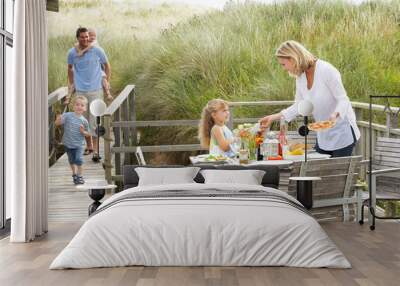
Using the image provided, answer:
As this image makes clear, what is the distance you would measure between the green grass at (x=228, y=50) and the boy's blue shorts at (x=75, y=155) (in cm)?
71

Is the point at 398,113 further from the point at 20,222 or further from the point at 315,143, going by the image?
the point at 20,222

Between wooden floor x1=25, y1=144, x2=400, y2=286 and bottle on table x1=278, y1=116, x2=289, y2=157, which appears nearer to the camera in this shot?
wooden floor x1=25, y1=144, x2=400, y2=286

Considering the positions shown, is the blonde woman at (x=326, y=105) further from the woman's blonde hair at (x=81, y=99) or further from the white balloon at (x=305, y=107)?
the woman's blonde hair at (x=81, y=99)

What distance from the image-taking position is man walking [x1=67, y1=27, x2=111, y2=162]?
8438 mm

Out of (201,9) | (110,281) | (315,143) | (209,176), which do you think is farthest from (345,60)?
(110,281)

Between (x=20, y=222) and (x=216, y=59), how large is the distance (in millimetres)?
2980

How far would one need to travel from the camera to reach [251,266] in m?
5.16

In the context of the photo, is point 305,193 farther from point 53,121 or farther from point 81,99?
point 53,121

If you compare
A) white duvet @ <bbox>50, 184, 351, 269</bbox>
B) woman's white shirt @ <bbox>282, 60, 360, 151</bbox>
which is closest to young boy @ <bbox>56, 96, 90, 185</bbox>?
woman's white shirt @ <bbox>282, 60, 360, 151</bbox>

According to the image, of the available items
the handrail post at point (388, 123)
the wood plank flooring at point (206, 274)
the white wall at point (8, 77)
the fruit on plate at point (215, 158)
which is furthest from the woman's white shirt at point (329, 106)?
the white wall at point (8, 77)

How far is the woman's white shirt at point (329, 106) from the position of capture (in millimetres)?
8211

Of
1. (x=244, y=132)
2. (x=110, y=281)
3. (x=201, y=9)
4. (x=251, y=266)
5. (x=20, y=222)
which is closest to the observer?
(x=110, y=281)

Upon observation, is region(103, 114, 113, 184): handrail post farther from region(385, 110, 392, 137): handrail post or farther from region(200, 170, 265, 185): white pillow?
region(385, 110, 392, 137): handrail post

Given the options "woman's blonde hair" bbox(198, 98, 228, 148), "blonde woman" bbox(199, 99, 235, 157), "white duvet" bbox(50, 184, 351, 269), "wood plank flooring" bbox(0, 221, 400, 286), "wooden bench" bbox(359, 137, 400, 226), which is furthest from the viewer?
"woman's blonde hair" bbox(198, 98, 228, 148)
